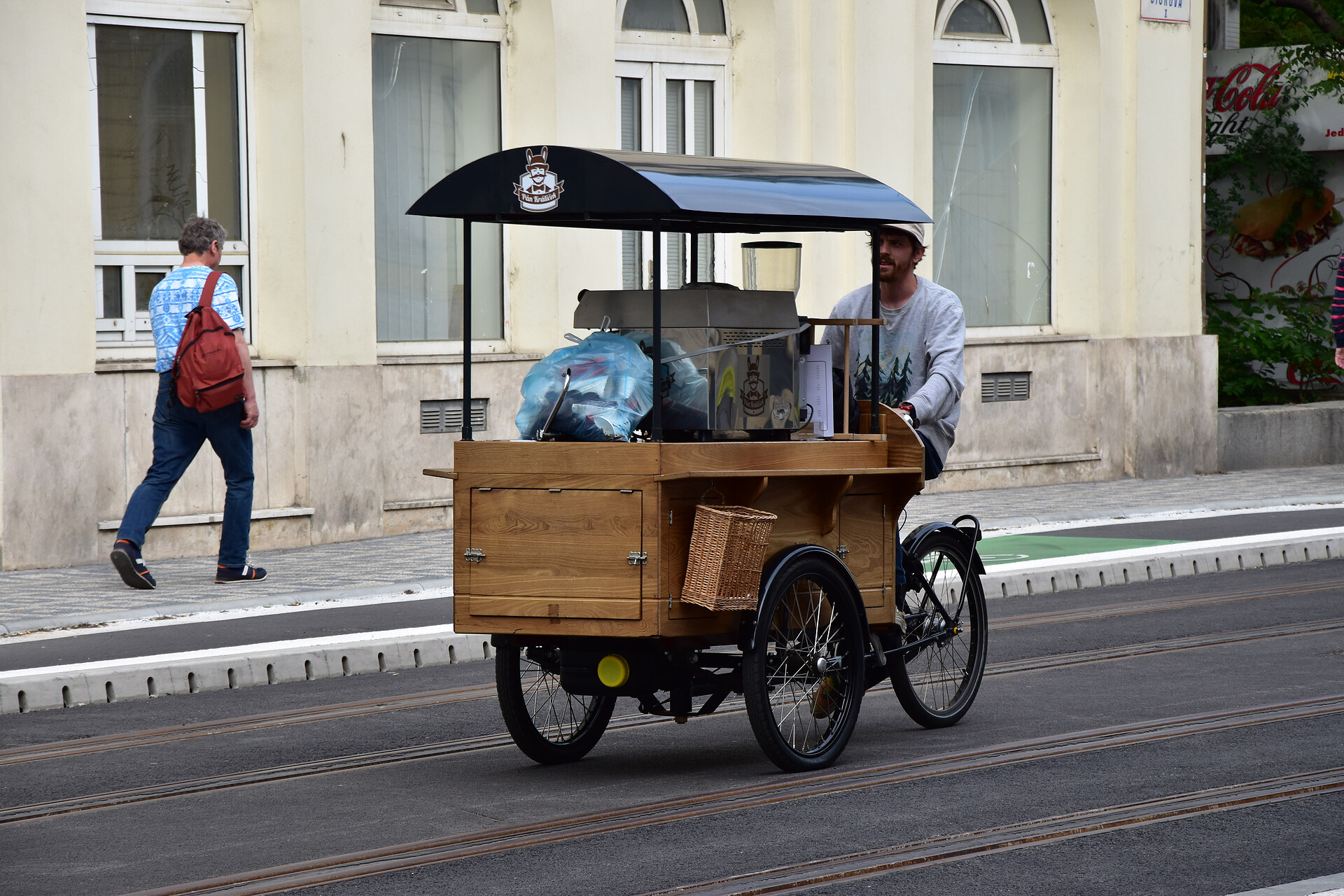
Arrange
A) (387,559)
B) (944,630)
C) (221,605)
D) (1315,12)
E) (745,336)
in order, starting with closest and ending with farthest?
(745,336)
(944,630)
(221,605)
(387,559)
(1315,12)

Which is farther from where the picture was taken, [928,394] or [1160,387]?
[1160,387]

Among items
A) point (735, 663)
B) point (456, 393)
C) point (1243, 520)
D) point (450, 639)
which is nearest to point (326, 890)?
point (735, 663)

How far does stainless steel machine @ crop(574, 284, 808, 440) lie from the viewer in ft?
23.1

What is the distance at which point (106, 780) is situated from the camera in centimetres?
727

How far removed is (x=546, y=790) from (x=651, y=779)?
395 mm

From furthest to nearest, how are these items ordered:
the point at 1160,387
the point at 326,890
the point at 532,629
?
the point at 1160,387
the point at 532,629
the point at 326,890

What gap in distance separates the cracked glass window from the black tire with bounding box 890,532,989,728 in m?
10.6

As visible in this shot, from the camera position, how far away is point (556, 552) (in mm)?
6867

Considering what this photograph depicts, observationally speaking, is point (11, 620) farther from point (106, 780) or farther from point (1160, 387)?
point (1160, 387)

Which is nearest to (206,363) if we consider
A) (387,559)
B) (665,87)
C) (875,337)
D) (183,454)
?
(183,454)

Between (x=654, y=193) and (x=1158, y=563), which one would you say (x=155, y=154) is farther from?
(x=654, y=193)

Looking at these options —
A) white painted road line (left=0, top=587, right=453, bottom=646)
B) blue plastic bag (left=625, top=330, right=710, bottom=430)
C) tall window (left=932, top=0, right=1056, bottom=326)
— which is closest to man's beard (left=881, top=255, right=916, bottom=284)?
blue plastic bag (left=625, top=330, right=710, bottom=430)

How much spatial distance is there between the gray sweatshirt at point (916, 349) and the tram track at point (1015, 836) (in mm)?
1843

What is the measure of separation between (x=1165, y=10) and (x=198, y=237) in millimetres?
10878
